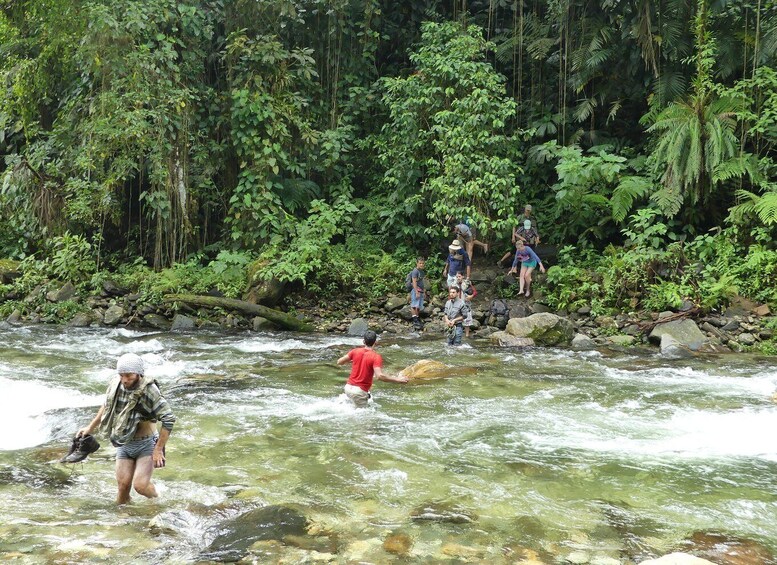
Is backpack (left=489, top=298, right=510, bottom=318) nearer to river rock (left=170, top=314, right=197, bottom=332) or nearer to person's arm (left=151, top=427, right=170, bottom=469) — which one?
river rock (left=170, top=314, right=197, bottom=332)

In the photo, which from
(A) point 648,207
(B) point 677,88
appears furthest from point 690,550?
(B) point 677,88

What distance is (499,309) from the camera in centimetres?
1530

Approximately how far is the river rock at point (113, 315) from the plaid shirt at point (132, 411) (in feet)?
35.2

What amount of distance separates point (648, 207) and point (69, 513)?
1300cm

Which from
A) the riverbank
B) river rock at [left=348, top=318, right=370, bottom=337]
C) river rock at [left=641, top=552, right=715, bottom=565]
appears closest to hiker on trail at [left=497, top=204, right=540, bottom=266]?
the riverbank

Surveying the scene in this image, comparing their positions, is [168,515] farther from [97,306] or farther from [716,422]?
[97,306]

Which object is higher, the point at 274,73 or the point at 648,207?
the point at 274,73

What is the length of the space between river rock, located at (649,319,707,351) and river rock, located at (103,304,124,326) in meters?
10.9

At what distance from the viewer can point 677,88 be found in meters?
15.5

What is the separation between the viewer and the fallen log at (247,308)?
603 inches

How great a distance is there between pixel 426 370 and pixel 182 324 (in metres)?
6.63

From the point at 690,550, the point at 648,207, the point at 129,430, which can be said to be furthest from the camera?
the point at 648,207

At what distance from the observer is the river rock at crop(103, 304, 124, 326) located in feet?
51.0

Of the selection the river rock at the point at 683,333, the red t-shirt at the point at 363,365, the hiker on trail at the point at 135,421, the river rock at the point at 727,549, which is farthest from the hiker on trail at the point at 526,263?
the hiker on trail at the point at 135,421
